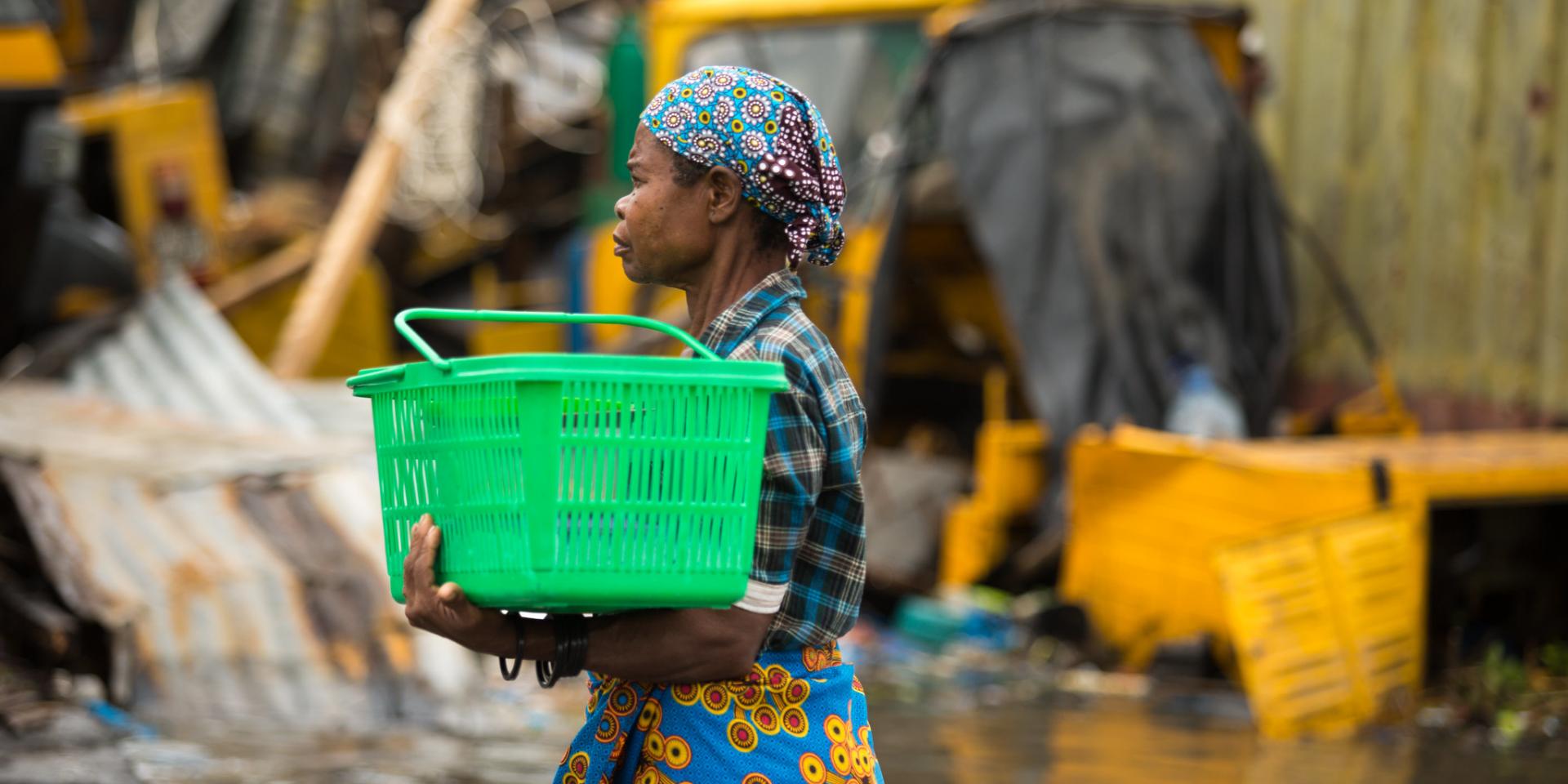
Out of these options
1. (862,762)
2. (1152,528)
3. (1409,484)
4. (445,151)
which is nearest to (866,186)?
(1152,528)

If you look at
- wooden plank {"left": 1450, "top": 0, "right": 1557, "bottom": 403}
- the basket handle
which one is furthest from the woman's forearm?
wooden plank {"left": 1450, "top": 0, "right": 1557, "bottom": 403}

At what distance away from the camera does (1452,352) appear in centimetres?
950

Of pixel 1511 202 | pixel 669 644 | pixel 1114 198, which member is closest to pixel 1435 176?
pixel 1511 202

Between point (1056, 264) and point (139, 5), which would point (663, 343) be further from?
point (139, 5)

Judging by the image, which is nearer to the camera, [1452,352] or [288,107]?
[1452,352]

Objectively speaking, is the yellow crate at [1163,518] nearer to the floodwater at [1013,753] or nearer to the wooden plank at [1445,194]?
the floodwater at [1013,753]

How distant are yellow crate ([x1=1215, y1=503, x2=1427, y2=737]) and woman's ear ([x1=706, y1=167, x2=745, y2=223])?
486cm

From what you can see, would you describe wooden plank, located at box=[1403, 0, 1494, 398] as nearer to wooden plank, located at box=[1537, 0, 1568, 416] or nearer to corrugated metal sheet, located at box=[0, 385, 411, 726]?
wooden plank, located at box=[1537, 0, 1568, 416]

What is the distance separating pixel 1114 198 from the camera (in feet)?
30.7

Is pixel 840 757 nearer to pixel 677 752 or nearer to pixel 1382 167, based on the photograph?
pixel 677 752

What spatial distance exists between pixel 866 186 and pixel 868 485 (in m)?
1.69

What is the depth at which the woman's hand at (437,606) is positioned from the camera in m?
2.04

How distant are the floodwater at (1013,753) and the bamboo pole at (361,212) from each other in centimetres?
416

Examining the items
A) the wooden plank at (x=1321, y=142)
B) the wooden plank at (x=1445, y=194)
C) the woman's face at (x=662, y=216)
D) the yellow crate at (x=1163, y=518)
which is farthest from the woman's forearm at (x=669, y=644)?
the wooden plank at (x=1321, y=142)
